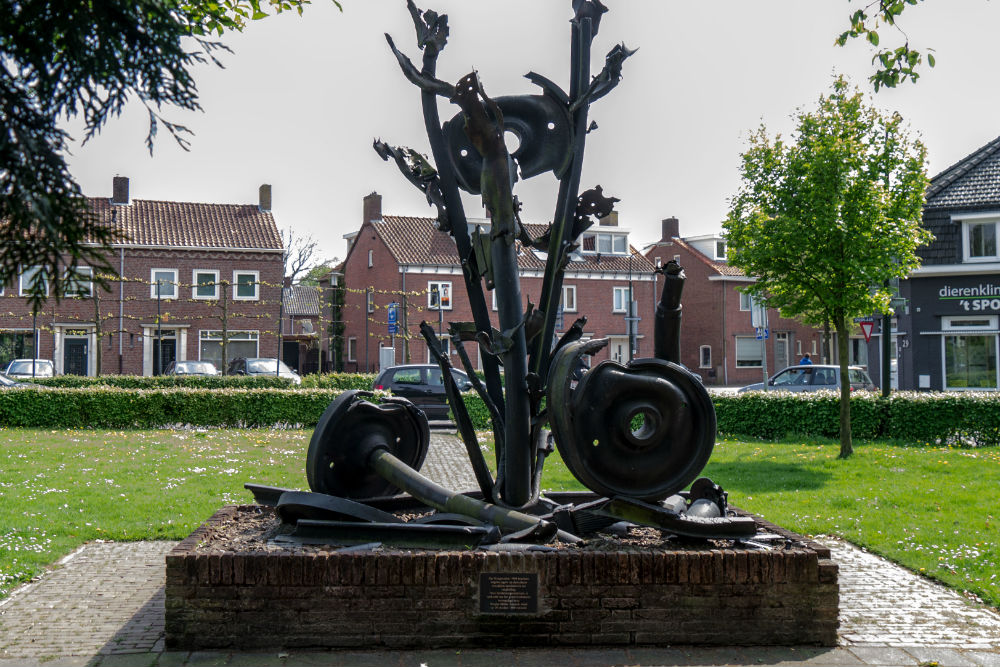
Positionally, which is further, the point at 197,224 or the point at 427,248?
the point at 427,248

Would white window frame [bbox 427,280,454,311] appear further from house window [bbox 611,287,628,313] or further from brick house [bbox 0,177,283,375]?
house window [bbox 611,287,628,313]

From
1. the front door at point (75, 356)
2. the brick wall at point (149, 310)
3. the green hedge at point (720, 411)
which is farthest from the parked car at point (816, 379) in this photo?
the front door at point (75, 356)

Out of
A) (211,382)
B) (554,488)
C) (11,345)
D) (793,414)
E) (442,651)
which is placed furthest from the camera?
(11,345)

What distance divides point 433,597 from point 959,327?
2799cm

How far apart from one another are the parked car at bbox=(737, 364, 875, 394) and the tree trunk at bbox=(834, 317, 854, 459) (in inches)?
319

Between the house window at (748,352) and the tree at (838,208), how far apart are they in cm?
3352

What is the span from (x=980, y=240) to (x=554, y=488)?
2274cm

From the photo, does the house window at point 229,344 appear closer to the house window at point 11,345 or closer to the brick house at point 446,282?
the brick house at point 446,282

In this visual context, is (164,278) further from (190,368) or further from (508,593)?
(508,593)

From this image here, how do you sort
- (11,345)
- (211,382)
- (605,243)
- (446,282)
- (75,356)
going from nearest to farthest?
(211,382) → (11,345) → (75,356) → (446,282) → (605,243)

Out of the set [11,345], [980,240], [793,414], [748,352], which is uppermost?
[980,240]

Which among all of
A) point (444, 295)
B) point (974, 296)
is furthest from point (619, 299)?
point (974, 296)

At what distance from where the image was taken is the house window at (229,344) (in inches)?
1592

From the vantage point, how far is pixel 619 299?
47.4 m
